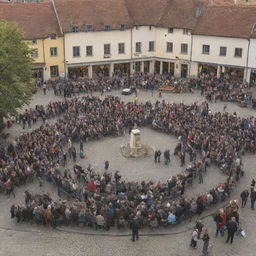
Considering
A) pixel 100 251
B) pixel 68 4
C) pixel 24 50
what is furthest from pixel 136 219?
pixel 68 4

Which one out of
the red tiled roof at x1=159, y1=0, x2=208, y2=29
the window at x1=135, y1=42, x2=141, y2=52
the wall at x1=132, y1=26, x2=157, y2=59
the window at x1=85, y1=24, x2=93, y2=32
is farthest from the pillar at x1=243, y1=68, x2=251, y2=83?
the window at x1=85, y1=24, x2=93, y2=32

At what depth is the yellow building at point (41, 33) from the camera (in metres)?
49.3

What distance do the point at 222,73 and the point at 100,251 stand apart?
34741 mm

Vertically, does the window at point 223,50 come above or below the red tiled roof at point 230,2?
below

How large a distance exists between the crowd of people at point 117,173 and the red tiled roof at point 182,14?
54.0ft

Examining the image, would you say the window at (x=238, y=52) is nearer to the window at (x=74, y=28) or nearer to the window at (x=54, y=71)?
the window at (x=74, y=28)

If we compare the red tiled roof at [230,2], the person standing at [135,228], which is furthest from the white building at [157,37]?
the person standing at [135,228]

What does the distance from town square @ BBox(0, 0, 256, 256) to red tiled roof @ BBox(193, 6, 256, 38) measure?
0.47 feet

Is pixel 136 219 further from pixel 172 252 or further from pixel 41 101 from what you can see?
pixel 41 101

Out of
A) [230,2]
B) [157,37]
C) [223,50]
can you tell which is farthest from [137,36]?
[230,2]

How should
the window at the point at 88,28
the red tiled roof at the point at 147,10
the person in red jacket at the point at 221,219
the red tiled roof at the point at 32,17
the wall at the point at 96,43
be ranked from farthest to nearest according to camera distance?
the red tiled roof at the point at 147,10, the window at the point at 88,28, the wall at the point at 96,43, the red tiled roof at the point at 32,17, the person in red jacket at the point at 221,219

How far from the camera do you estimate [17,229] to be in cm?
2338

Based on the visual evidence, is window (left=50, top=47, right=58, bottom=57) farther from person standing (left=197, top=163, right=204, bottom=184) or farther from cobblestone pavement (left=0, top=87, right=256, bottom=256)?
person standing (left=197, top=163, right=204, bottom=184)

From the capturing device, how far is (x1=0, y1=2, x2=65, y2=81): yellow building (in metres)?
49.3
